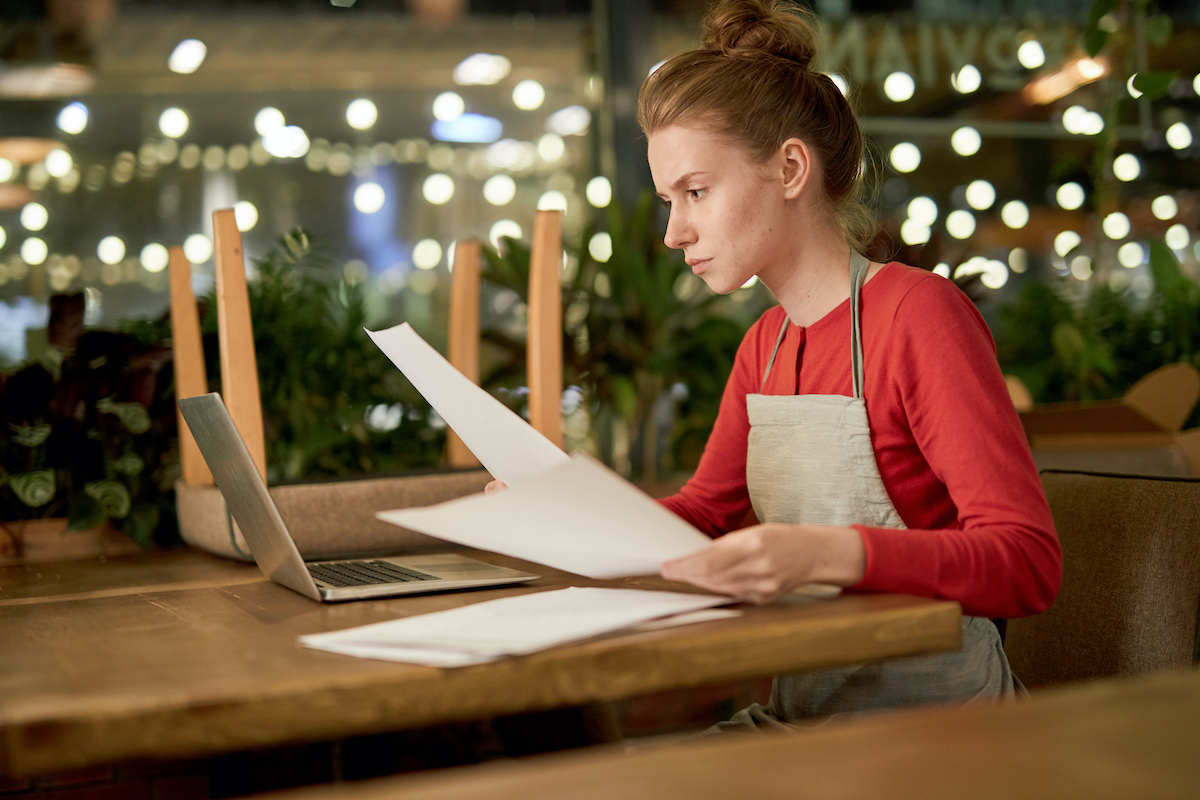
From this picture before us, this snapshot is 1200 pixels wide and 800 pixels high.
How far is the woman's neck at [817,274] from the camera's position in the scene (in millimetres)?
1287

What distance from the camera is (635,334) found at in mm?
3109

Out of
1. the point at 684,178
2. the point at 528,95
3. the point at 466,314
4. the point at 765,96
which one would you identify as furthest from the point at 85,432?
the point at 528,95

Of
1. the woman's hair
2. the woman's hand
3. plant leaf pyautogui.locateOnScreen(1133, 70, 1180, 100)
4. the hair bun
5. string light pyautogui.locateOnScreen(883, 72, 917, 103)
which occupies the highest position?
string light pyautogui.locateOnScreen(883, 72, 917, 103)

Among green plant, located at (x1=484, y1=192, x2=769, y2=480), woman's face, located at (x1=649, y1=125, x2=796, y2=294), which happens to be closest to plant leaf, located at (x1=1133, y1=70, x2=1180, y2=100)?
green plant, located at (x1=484, y1=192, x2=769, y2=480)

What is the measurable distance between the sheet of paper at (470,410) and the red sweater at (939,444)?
0.37 metres

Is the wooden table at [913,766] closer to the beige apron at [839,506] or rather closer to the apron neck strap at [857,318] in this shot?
the beige apron at [839,506]

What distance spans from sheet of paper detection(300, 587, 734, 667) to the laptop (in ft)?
0.54

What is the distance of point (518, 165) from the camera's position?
3.83 m

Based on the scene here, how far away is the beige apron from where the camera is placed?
106 cm

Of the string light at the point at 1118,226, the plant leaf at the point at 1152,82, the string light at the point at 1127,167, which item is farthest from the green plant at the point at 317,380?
the string light at the point at 1127,167

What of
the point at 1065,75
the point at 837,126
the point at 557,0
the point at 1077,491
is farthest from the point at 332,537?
the point at 1065,75

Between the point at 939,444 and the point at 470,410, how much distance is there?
0.48m

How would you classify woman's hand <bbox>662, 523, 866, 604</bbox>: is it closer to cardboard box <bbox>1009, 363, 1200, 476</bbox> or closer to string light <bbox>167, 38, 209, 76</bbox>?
cardboard box <bbox>1009, 363, 1200, 476</bbox>

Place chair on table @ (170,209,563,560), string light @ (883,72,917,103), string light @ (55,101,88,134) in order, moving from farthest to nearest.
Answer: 1. string light @ (883,72,917,103)
2. string light @ (55,101,88,134)
3. chair on table @ (170,209,563,560)
